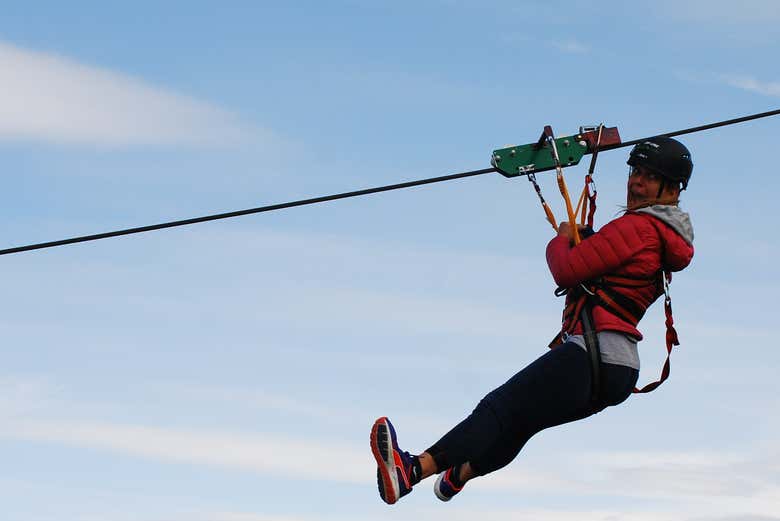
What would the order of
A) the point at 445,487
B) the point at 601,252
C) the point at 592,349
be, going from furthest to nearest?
the point at 445,487
the point at 592,349
the point at 601,252

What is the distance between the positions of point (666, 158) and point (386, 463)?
9.31 feet

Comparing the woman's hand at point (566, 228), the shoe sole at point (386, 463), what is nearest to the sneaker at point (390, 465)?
the shoe sole at point (386, 463)

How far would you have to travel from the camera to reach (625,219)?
764cm

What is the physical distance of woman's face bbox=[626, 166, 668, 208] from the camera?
7844 mm

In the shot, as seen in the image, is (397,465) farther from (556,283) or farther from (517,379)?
(556,283)

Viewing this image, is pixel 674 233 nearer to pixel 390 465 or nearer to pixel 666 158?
pixel 666 158

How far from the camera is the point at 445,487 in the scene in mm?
8742

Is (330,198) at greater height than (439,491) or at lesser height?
greater

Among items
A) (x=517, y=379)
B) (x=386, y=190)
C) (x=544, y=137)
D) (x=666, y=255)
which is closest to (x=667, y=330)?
(x=666, y=255)

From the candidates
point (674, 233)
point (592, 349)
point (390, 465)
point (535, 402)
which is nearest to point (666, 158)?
point (674, 233)

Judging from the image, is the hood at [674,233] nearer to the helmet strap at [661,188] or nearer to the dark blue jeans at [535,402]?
the helmet strap at [661,188]

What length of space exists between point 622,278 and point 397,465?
6.49 ft

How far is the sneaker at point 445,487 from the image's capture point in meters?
8.71

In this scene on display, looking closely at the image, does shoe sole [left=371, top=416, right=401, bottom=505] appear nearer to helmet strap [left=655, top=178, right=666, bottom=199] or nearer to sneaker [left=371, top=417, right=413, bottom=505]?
sneaker [left=371, top=417, right=413, bottom=505]
